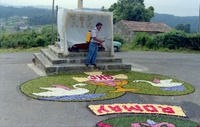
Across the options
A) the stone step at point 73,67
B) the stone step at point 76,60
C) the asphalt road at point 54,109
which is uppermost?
the stone step at point 76,60

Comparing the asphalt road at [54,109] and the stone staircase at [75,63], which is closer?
the asphalt road at [54,109]

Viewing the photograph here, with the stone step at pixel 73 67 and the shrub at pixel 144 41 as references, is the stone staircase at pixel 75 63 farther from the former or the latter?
the shrub at pixel 144 41

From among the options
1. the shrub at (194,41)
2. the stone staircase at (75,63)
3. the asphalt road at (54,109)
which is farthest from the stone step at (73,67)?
the shrub at (194,41)

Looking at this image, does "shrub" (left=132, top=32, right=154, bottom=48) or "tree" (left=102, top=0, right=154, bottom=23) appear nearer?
"shrub" (left=132, top=32, right=154, bottom=48)

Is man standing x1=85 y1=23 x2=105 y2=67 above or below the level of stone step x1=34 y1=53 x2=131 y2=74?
above

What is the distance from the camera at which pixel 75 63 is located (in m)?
9.50

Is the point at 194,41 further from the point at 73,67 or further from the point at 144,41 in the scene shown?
the point at 73,67

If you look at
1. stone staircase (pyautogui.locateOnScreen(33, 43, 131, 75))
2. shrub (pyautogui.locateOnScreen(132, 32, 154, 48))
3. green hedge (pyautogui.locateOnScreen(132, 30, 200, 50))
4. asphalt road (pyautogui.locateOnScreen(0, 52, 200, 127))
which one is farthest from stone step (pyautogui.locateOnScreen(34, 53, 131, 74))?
green hedge (pyautogui.locateOnScreen(132, 30, 200, 50))

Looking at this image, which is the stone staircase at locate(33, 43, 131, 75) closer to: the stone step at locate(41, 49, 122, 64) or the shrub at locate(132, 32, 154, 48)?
the stone step at locate(41, 49, 122, 64)

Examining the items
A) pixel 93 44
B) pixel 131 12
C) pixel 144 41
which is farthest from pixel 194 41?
pixel 131 12

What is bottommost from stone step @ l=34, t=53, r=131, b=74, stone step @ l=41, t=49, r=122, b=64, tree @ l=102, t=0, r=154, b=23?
stone step @ l=34, t=53, r=131, b=74

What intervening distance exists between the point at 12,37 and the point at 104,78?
21122 mm

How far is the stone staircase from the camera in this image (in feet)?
28.9

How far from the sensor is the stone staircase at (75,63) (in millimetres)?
8797
